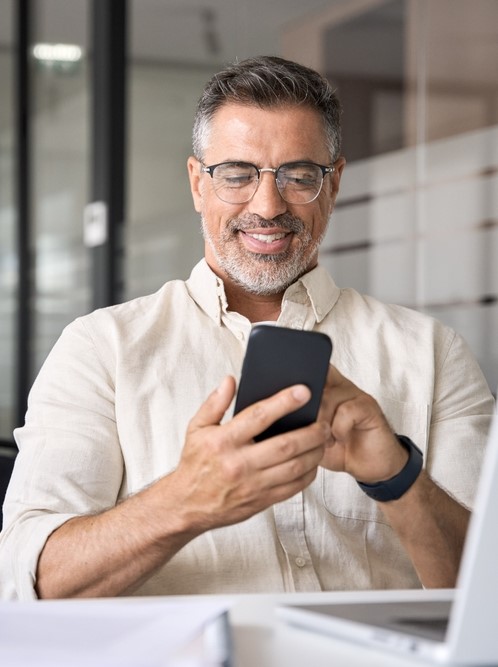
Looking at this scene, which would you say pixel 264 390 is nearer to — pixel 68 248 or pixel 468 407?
pixel 468 407

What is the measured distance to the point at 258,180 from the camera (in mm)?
1797

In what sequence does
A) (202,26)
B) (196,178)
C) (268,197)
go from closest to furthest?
(268,197)
(196,178)
(202,26)

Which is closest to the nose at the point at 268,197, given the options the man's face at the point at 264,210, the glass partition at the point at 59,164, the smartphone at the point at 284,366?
the man's face at the point at 264,210

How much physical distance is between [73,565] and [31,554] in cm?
8

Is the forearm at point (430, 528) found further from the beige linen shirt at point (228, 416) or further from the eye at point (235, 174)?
the eye at point (235, 174)

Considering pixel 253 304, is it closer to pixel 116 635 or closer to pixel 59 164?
pixel 116 635

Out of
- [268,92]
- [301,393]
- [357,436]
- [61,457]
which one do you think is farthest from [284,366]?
[268,92]

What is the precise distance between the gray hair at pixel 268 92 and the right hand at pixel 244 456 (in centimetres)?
82

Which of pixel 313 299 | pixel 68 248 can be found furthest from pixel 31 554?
pixel 68 248

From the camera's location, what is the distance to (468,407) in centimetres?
175

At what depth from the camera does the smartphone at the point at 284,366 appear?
1.11 metres

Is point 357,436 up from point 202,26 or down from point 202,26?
down

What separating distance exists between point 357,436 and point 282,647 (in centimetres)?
49

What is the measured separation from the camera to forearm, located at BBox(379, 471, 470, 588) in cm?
141
